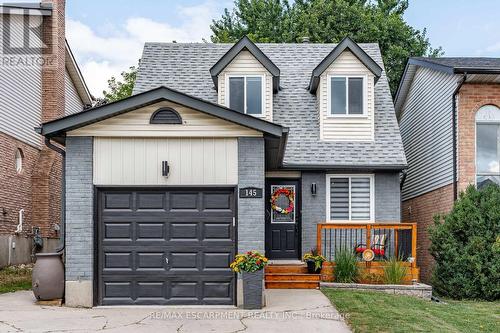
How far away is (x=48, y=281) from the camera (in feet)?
39.4

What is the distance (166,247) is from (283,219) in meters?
6.35

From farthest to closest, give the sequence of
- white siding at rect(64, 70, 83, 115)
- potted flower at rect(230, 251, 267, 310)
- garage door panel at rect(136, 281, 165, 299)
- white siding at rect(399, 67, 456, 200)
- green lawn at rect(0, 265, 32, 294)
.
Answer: white siding at rect(64, 70, 83, 115)
white siding at rect(399, 67, 456, 200)
green lawn at rect(0, 265, 32, 294)
garage door panel at rect(136, 281, 165, 299)
potted flower at rect(230, 251, 267, 310)

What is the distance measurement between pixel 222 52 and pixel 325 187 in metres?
6.23

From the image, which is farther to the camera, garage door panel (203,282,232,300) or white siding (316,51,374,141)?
white siding (316,51,374,141)

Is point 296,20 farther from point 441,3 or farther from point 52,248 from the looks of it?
point 52,248

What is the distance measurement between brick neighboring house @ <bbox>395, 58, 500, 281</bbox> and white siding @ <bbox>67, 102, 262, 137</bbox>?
23.0ft

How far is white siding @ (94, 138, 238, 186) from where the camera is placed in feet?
39.8

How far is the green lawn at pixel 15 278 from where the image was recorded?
14.9m

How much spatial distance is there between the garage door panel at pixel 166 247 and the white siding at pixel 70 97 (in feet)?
41.8

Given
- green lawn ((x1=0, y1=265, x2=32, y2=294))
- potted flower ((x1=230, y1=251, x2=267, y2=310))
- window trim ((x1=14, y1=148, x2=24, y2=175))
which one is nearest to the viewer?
potted flower ((x1=230, y1=251, x2=267, y2=310))

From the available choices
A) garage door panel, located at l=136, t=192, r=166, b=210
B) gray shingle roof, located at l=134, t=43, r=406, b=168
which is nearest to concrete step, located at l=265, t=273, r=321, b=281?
gray shingle roof, located at l=134, t=43, r=406, b=168

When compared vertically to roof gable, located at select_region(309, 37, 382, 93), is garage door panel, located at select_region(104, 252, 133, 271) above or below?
below

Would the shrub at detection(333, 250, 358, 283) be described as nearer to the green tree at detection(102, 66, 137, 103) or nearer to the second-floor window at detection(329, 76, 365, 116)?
the second-floor window at detection(329, 76, 365, 116)

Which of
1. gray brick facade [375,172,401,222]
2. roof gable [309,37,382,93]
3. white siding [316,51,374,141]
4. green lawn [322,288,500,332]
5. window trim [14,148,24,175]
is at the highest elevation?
roof gable [309,37,382,93]
